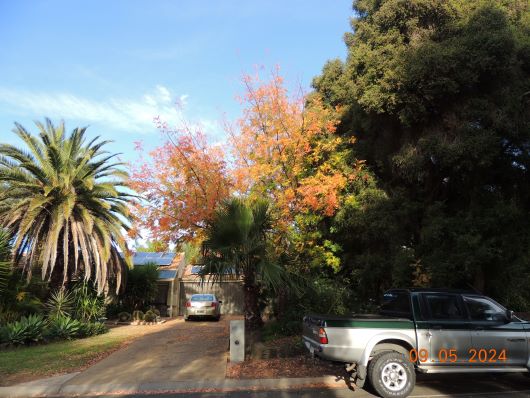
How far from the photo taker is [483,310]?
7.48 meters

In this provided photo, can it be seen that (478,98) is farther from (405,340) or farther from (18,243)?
(18,243)

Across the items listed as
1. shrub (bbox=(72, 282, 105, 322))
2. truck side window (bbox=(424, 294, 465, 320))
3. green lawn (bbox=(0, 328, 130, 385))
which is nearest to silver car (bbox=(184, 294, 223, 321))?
shrub (bbox=(72, 282, 105, 322))

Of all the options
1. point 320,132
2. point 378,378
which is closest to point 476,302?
point 378,378

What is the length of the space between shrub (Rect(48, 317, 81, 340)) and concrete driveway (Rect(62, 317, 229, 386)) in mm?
2520

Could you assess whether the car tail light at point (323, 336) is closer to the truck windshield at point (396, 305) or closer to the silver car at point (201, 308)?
the truck windshield at point (396, 305)

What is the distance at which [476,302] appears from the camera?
296 inches

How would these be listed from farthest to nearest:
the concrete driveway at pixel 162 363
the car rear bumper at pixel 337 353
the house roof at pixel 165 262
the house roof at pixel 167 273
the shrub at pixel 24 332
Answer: the house roof at pixel 165 262 < the house roof at pixel 167 273 < the shrub at pixel 24 332 < the concrete driveway at pixel 162 363 < the car rear bumper at pixel 337 353

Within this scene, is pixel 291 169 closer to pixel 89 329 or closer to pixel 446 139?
pixel 446 139

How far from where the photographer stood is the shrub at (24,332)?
511 inches

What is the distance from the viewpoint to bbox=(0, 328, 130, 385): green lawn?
30.5ft

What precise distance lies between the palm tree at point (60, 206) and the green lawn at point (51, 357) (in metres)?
4.29

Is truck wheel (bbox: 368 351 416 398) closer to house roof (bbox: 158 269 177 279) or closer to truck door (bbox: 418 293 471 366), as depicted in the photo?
truck door (bbox: 418 293 471 366)

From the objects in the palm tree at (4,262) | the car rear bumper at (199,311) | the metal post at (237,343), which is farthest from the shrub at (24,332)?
the car rear bumper at (199,311)

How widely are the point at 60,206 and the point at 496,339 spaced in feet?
53.3
